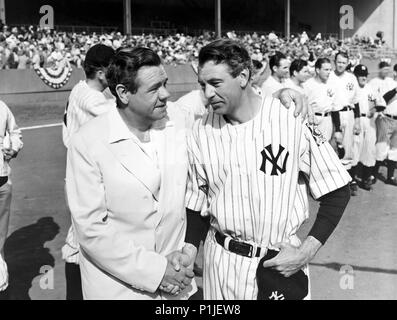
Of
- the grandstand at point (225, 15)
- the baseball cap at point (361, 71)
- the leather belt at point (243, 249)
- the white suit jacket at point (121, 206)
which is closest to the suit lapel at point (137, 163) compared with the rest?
the white suit jacket at point (121, 206)

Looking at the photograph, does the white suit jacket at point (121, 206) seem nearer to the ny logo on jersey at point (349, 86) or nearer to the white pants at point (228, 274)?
the white pants at point (228, 274)

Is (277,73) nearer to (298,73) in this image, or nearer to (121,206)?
(298,73)

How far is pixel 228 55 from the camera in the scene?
2500mm

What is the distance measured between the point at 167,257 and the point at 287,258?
1.80 ft

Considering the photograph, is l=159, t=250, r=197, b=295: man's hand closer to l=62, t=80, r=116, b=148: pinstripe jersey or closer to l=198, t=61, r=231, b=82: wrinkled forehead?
l=198, t=61, r=231, b=82: wrinkled forehead

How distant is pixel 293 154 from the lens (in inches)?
100

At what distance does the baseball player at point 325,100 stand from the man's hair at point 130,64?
6.82 meters

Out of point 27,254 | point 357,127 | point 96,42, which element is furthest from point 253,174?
point 96,42

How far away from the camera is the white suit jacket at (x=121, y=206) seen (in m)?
2.48

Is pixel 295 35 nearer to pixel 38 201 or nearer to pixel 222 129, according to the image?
pixel 38 201

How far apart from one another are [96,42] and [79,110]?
21670 mm

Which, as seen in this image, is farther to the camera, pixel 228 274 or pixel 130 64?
pixel 228 274

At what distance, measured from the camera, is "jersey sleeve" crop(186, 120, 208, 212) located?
105 inches
